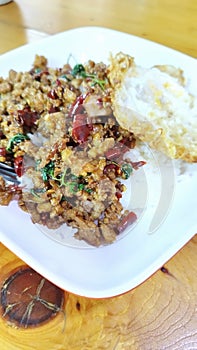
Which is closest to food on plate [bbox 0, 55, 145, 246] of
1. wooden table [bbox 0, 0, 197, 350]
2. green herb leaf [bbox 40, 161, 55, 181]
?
green herb leaf [bbox 40, 161, 55, 181]

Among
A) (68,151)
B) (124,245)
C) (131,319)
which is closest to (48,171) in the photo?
(68,151)

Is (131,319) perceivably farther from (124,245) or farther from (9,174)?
(9,174)

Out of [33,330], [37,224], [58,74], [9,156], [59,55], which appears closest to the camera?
[33,330]

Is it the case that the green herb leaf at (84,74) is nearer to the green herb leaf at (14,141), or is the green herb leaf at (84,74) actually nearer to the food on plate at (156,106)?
the food on plate at (156,106)

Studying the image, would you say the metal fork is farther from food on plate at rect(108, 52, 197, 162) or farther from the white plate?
food on plate at rect(108, 52, 197, 162)

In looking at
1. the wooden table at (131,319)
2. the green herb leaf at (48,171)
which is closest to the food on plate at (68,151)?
the green herb leaf at (48,171)

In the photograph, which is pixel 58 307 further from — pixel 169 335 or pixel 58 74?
pixel 58 74

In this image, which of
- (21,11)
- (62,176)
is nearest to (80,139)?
(62,176)
